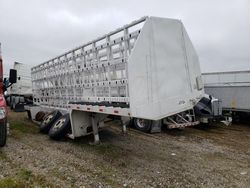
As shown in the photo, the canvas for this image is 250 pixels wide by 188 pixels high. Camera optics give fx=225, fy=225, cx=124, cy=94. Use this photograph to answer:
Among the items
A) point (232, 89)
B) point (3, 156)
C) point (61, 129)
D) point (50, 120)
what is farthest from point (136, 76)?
point (232, 89)

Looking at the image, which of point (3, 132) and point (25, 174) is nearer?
point (25, 174)

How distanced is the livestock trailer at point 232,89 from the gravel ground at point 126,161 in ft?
7.95

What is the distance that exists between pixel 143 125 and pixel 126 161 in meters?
3.18

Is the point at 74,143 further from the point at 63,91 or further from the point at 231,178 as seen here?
the point at 231,178

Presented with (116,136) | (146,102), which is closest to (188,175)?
(146,102)

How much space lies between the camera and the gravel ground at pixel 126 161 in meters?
3.65

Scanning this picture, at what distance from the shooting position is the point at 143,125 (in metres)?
7.68

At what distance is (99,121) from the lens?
5.73 metres

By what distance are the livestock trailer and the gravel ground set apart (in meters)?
2.42

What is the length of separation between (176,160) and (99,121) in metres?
2.11

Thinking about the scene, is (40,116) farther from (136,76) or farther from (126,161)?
(136,76)

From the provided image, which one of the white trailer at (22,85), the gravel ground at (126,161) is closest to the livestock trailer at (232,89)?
A: the gravel ground at (126,161)

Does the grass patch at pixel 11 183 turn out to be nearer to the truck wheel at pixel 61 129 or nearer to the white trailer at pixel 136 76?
the white trailer at pixel 136 76

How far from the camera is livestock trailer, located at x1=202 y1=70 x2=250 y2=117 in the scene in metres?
8.95
